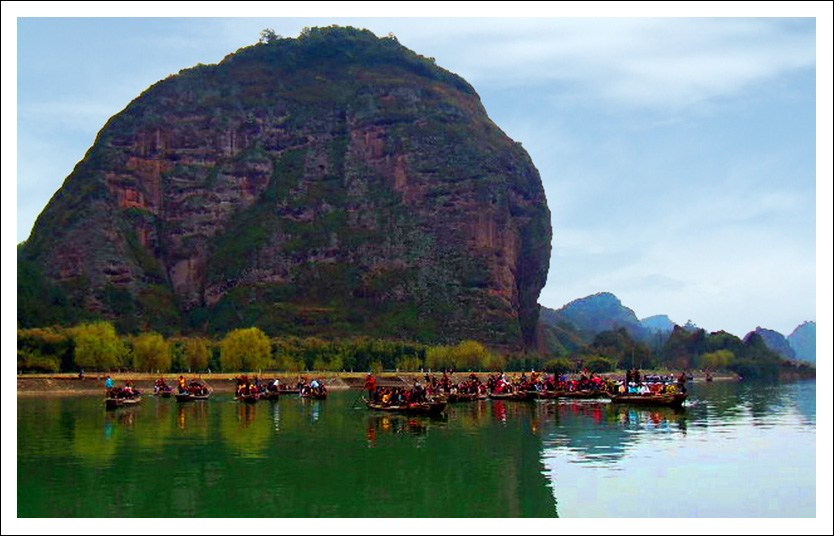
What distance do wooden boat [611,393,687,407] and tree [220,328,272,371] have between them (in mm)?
96151

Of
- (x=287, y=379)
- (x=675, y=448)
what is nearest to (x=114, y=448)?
(x=675, y=448)

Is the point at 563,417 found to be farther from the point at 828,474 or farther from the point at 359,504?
the point at 828,474

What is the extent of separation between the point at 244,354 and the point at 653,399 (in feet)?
339

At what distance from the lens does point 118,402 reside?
91375 mm

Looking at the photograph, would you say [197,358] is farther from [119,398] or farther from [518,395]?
[518,395]

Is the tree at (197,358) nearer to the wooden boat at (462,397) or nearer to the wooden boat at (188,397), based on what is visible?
the wooden boat at (188,397)

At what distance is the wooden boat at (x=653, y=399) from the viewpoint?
92.5 m

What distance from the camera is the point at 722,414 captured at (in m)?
91.1

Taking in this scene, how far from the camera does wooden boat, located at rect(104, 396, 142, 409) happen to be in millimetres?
89812

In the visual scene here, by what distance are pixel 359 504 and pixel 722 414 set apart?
6173 cm

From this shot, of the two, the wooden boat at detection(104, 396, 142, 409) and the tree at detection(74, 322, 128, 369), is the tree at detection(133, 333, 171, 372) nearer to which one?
the tree at detection(74, 322, 128, 369)

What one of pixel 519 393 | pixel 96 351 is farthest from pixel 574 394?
pixel 96 351

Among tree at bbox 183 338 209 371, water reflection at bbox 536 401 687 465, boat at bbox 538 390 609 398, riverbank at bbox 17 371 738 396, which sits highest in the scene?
tree at bbox 183 338 209 371

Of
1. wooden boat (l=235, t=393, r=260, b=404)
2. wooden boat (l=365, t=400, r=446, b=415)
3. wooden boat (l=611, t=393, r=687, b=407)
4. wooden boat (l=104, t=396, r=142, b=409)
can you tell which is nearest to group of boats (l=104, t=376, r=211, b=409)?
wooden boat (l=104, t=396, r=142, b=409)
